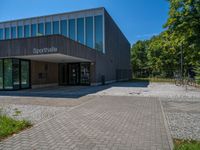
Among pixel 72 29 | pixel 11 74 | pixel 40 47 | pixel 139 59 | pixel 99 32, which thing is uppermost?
pixel 72 29

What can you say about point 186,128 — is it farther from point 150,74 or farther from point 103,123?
point 150,74

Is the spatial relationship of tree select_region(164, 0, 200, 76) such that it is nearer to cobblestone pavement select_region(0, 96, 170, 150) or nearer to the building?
cobblestone pavement select_region(0, 96, 170, 150)

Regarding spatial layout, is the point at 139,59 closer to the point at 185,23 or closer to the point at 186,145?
the point at 185,23

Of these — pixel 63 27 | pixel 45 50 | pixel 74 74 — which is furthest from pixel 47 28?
pixel 45 50

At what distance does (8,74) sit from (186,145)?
15.8 metres

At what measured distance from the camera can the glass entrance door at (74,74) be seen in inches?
914

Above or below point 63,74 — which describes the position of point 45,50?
above

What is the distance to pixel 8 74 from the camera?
16.2 metres

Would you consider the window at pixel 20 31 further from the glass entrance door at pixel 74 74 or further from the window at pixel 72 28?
the glass entrance door at pixel 74 74

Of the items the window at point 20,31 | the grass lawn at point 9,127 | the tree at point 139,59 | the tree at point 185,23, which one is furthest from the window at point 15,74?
the tree at point 139,59

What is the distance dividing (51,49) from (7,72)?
217 inches

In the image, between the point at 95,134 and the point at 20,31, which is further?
the point at 20,31

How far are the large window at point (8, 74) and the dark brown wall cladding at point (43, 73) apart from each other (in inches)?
99.6

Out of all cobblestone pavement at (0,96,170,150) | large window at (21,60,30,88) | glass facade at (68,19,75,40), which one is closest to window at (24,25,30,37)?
glass facade at (68,19,75,40)
